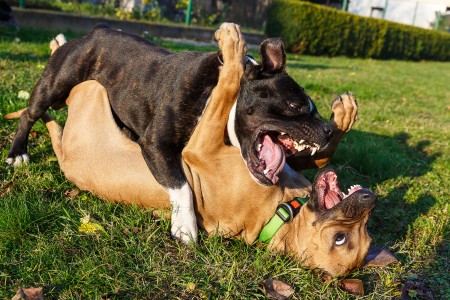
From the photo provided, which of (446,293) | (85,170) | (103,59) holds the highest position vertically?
(103,59)

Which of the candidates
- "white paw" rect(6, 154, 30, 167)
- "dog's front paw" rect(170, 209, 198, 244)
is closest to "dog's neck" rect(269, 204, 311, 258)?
"dog's front paw" rect(170, 209, 198, 244)

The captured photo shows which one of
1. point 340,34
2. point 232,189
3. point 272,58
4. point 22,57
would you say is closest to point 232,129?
point 232,189

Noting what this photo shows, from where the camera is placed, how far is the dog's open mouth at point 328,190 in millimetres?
3604

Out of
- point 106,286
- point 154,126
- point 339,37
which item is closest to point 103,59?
point 154,126

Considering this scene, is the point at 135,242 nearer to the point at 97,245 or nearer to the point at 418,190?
the point at 97,245

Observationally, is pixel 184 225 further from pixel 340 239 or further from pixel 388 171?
pixel 388 171

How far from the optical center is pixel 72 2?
1499 centimetres

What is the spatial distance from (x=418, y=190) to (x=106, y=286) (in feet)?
11.0

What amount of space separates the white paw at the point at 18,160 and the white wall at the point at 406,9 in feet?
93.9

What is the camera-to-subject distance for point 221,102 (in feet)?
12.3

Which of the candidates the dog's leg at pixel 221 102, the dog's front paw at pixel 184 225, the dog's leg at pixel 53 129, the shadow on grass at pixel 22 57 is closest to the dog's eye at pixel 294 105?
the dog's leg at pixel 221 102

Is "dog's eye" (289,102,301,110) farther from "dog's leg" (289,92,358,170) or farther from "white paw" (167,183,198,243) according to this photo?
"white paw" (167,183,198,243)

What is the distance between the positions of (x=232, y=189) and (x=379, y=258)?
1153 millimetres

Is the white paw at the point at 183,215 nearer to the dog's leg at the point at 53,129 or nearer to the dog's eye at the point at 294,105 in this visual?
the dog's eye at the point at 294,105
